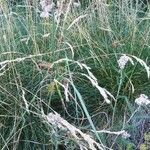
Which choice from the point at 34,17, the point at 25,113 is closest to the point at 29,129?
the point at 25,113

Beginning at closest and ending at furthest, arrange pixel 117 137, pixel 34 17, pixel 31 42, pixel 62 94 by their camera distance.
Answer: pixel 117 137, pixel 62 94, pixel 31 42, pixel 34 17

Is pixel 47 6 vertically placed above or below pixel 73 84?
above

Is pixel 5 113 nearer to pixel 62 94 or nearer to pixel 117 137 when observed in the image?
pixel 62 94

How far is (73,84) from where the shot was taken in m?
2.14

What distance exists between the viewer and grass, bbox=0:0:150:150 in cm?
218

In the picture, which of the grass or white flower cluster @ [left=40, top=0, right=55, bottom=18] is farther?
white flower cluster @ [left=40, top=0, right=55, bottom=18]

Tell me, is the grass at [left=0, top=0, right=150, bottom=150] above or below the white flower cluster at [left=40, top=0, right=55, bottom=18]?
below

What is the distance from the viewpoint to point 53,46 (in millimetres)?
2412

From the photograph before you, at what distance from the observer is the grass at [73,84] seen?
2.18 meters

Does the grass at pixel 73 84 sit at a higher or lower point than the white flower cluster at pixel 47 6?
lower

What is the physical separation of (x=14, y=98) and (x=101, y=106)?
1.46 feet

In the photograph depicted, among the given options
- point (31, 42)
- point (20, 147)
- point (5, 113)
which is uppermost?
point (31, 42)

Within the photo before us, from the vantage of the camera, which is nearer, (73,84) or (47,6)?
(73,84)

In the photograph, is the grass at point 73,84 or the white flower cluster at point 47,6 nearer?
the grass at point 73,84
